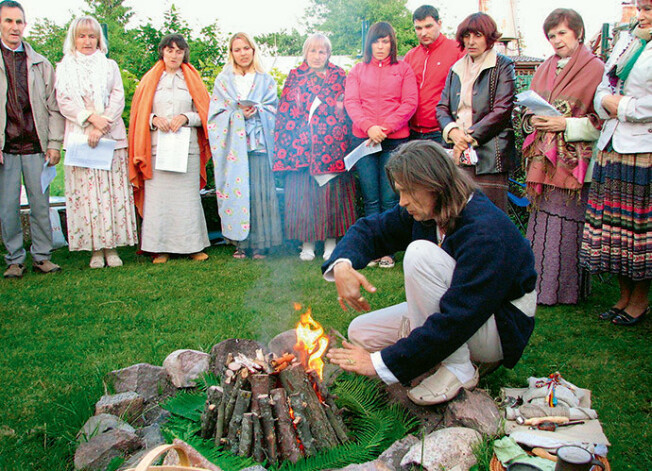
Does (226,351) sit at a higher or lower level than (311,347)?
lower

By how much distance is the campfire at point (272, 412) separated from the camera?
2395 mm

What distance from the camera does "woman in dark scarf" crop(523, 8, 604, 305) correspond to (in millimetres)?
4195

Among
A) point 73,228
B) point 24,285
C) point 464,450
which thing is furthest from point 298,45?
point 464,450

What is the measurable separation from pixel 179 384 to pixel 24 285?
2.84 meters

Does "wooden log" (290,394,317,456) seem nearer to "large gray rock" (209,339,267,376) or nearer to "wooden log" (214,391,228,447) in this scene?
"wooden log" (214,391,228,447)

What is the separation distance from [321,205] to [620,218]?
2.86 metres

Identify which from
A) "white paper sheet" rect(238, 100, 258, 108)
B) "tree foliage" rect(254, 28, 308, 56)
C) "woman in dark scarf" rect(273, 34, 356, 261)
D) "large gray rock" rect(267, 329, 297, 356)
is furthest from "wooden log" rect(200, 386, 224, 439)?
"tree foliage" rect(254, 28, 308, 56)

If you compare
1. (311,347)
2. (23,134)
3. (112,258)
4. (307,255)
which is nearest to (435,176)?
(311,347)

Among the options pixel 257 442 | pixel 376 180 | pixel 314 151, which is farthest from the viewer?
pixel 314 151

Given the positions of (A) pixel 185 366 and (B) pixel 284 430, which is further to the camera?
(A) pixel 185 366

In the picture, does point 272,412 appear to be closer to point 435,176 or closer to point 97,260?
point 435,176

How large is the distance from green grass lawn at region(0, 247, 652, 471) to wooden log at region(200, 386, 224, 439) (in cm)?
56

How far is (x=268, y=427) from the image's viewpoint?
238 cm

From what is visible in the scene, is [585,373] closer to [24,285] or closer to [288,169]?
[288,169]
